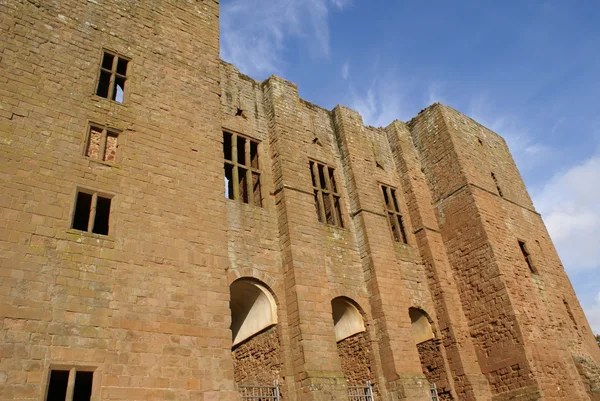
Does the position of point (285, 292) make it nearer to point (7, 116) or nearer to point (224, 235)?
point (224, 235)

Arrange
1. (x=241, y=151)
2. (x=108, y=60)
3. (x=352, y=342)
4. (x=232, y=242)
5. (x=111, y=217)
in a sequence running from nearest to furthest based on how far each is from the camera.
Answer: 1. (x=111, y=217)
2. (x=108, y=60)
3. (x=232, y=242)
4. (x=352, y=342)
5. (x=241, y=151)

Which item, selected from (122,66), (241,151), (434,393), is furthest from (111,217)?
(434,393)

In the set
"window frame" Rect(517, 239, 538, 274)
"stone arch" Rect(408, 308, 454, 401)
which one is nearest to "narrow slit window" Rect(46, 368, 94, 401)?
"stone arch" Rect(408, 308, 454, 401)

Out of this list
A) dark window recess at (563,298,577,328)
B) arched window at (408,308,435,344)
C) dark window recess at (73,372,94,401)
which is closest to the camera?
dark window recess at (73,372,94,401)

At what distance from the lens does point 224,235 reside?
1027cm

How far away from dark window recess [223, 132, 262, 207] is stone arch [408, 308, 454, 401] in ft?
20.0

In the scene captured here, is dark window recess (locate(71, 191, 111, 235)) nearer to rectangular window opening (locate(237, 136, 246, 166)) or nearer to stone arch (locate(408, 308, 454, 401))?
rectangular window opening (locate(237, 136, 246, 166))

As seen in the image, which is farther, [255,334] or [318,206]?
[318,206]

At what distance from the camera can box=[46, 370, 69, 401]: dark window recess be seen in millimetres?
7301

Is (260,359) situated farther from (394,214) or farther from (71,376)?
(394,214)

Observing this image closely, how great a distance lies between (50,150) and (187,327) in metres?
4.07

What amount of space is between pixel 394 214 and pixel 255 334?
23.0 feet

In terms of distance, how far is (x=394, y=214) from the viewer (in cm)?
1662

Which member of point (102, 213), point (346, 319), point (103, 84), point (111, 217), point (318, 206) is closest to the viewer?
point (111, 217)
